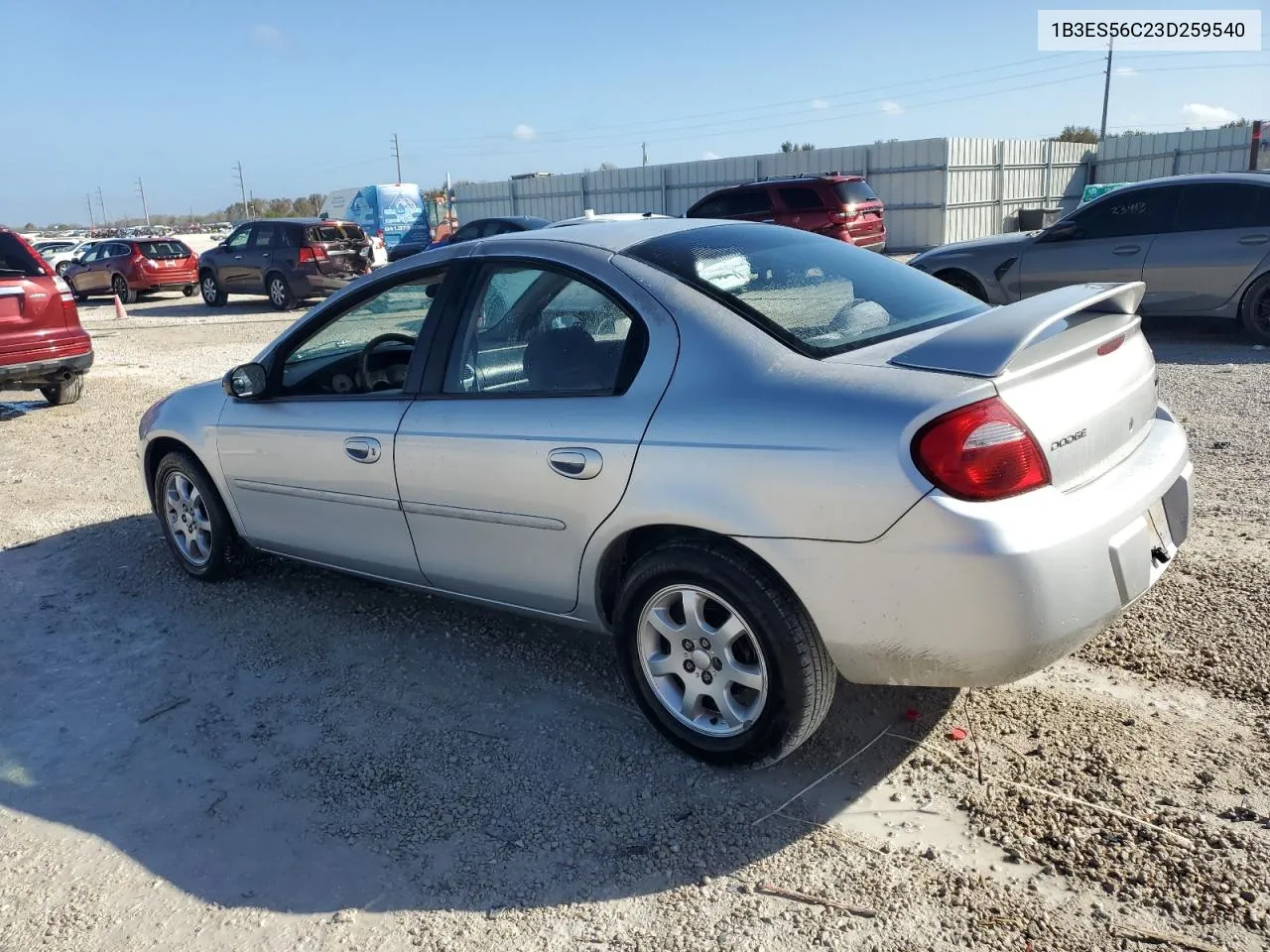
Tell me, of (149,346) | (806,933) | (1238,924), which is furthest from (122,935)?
(149,346)

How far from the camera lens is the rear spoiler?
2775 millimetres

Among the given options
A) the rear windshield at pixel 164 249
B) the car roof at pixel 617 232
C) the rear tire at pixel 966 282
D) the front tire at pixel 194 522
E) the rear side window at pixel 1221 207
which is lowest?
the front tire at pixel 194 522

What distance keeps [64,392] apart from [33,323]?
48.3 inches

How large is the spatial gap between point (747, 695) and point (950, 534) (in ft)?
2.87

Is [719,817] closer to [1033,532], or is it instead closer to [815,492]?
[815,492]

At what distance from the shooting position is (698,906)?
2.67 metres

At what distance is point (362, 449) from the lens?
403cm

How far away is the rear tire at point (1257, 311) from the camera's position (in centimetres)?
938

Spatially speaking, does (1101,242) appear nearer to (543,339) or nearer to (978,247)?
(978,247)

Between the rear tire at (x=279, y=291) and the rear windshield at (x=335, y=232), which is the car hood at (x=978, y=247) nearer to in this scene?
the rear windshield at (x=335, y=232)

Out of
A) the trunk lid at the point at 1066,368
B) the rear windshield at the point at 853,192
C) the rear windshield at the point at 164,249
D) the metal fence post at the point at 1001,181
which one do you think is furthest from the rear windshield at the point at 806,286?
the metal fence post at the point at 1001,181

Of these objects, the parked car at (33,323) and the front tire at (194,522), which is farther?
the parked car at (33,323)

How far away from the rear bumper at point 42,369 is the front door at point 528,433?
7195 mm

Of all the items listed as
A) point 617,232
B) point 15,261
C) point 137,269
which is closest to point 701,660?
point 617,232
